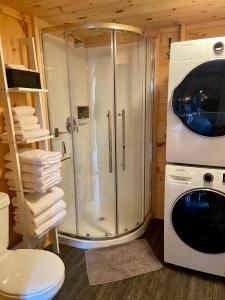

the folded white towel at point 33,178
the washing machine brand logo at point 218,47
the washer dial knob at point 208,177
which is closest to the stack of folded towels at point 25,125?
the folded white towel at point 33,178

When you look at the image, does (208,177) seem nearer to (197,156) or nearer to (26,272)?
(197,156)

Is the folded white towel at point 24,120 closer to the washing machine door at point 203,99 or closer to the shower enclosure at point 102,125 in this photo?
the shower enclosure at point 102,125

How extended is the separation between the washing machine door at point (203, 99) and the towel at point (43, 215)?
1232 mm

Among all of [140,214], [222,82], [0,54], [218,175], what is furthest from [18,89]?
[140,214]

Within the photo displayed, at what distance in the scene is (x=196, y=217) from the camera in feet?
5.77

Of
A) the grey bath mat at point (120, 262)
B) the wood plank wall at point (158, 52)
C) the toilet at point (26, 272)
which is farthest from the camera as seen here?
the grey bath mat at point (120, 262)

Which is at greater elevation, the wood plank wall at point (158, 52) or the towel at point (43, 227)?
the wood plank wall at point (158, 52)

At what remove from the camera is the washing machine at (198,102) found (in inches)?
63.1

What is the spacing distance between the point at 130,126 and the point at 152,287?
1.46m

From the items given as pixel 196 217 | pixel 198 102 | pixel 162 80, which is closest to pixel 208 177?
pixel 196 217

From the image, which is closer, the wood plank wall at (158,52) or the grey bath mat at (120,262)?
the wood plank wall at (158,52)

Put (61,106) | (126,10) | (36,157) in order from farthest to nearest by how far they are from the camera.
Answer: (61,106)
(126,10)
(36,157)

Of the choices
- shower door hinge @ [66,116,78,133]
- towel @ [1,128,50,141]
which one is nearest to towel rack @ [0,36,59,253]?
towel @ [1,128,50,141]

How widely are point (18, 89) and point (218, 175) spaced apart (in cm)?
155
